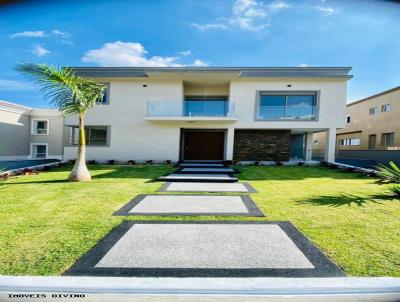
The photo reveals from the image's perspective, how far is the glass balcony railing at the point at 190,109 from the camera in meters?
14.8

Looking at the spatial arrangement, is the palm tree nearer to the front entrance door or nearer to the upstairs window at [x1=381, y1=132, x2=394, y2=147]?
the front entrance door

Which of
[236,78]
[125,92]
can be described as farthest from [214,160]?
[125,92]

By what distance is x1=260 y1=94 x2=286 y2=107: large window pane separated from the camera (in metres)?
15.4

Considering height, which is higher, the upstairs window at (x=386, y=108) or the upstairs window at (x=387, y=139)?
the upstairs window at (x=386, y=108)

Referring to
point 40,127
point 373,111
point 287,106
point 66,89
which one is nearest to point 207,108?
point 287,106

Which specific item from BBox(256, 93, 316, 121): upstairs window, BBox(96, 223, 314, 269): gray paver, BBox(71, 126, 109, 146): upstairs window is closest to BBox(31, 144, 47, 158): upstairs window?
BBox(71, 126, 109, 146): upstairs window

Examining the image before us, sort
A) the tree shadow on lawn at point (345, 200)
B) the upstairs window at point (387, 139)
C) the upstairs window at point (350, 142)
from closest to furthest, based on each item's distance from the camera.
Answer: the tree shadow on lawn at point (345, 200)
the upstairs window at point (387, 139)
the upstairs window at point (350, 142)

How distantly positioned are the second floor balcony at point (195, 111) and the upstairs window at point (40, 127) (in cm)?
1512

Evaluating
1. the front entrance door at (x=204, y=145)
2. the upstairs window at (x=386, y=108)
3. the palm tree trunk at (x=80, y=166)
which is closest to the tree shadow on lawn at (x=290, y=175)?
the front entrance door at (x=204, y=145)

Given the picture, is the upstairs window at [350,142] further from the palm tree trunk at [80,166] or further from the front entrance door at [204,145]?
the palm tree trunk at [80,166]

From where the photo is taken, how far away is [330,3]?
275 cm

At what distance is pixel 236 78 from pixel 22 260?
14.7 m

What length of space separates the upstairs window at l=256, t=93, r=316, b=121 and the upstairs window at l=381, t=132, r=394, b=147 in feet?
40.1

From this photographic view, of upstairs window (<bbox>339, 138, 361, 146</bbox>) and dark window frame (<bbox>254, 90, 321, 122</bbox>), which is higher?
dark window frame (<bbox>254, 90, 321, 122</bbox>)
